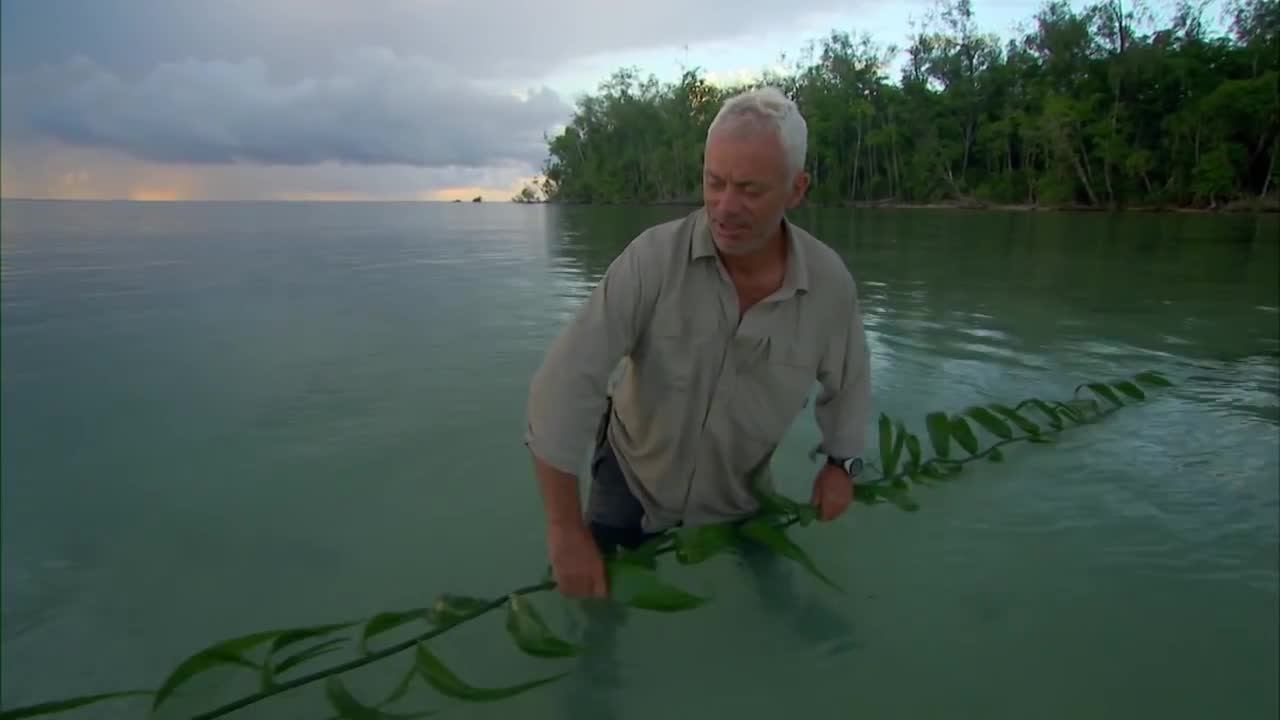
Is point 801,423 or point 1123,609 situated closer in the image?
point 1123,609

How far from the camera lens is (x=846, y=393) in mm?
1875

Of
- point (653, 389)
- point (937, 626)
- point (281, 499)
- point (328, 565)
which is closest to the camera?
point (653, 389)

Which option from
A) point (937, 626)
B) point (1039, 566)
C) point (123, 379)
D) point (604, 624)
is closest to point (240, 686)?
point (604, 624)

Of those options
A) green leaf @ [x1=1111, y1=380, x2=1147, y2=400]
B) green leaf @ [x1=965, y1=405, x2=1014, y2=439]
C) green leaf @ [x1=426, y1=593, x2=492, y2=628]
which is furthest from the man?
green leaf @ [x1=1111, y1=380, x2=1147, y2=400]

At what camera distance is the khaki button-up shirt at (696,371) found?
1.51 meters

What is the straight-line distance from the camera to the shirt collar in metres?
1.58

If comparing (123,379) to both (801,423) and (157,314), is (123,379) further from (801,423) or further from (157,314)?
(801,423)

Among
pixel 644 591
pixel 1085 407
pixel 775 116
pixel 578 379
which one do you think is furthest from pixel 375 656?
pixel 1085 407

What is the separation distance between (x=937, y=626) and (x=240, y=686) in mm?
2008

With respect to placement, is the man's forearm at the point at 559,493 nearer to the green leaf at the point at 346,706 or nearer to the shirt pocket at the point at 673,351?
the shirt pocket at the point at 673,351

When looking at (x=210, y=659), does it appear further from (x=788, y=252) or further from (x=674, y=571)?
(x=674, y=571)

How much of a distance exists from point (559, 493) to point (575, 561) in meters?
0.15

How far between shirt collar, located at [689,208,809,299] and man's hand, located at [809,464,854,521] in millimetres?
516

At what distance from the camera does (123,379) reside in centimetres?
546
